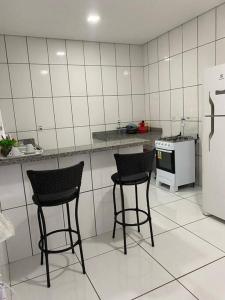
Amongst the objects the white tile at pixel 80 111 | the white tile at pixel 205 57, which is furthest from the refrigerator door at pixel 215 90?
the white tile at pixel 80 111

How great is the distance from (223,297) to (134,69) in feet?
12.0

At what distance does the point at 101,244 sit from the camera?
2150 millimetres

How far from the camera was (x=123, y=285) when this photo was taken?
1643 mm

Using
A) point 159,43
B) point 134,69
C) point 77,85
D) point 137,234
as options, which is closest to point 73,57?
point 77,85

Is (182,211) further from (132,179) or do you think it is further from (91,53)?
(91,53)

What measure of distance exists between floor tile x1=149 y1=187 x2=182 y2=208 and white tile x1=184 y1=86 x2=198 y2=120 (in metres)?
1.17

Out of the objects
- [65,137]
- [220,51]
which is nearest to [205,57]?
[220,51]

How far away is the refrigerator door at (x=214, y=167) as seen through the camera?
230 centimetres

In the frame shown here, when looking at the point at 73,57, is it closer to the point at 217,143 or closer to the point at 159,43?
the point at 159,43

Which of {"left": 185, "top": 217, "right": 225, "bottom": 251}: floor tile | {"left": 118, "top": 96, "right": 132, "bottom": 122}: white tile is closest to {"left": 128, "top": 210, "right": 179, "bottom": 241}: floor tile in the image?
{"left": 185, "top": 217, "right": 225, "bottom": 251}: floor tile

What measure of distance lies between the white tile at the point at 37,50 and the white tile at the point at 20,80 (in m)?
0.18

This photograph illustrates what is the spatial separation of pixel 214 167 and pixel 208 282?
3.78ft

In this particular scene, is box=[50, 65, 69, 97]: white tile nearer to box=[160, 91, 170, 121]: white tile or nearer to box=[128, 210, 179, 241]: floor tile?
box=[160, 91, 170, 121]: white tile

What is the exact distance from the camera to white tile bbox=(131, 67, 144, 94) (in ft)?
13.8
